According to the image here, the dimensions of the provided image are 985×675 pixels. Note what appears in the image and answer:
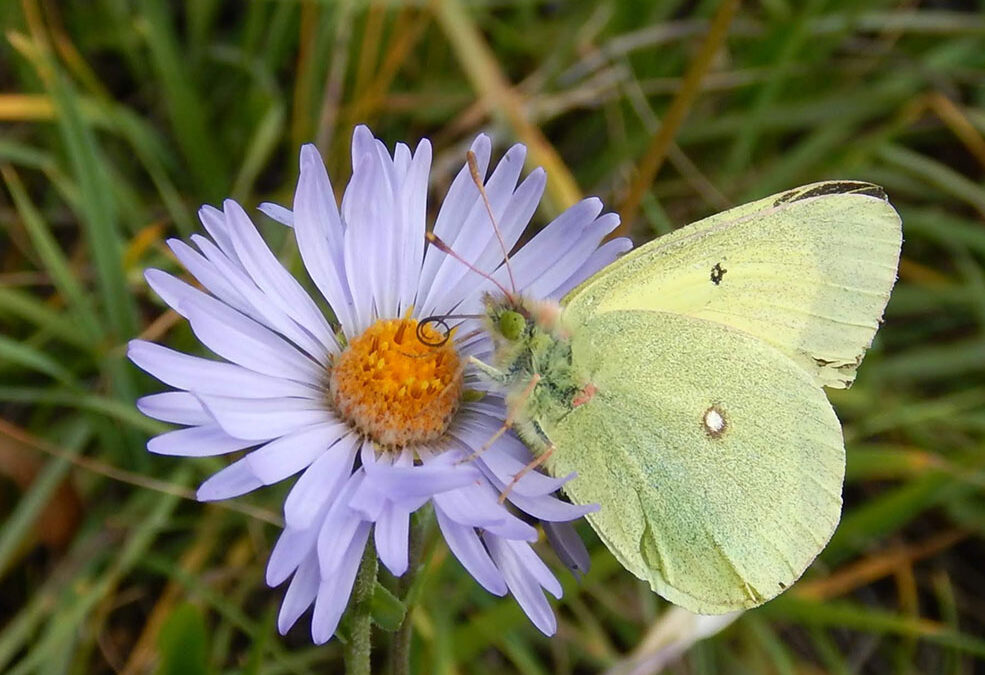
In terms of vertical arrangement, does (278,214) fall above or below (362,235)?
above

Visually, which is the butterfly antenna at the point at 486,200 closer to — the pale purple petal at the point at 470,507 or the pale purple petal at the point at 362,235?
the pale purple petal at the point at 362,235

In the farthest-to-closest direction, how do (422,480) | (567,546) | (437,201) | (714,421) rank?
(437,201), (714,421), (567,546), (422,480)

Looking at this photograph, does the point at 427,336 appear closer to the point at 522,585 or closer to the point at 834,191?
the point at 522,585

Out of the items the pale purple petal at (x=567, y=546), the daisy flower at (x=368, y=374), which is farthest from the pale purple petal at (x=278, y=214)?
the pale purple petal at (x=567, y=546)

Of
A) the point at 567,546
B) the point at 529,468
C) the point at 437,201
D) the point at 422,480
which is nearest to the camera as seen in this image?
the point at 422,480

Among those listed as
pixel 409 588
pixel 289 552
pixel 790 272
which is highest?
pixel 289 552

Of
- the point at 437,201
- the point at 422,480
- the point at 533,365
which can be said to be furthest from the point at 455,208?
the point at 437,201
